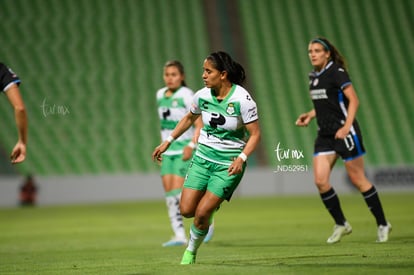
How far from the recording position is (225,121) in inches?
318

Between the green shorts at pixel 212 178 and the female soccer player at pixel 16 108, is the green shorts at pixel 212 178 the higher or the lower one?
the lower one

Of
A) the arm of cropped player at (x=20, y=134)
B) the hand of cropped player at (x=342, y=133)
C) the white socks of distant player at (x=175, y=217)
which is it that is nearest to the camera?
the arm of cropped player at (x=20, y=134)

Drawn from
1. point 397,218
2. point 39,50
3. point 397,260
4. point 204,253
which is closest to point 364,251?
point 397,260

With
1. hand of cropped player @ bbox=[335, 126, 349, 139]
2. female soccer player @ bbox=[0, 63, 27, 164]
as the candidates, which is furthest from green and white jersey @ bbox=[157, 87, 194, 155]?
female soccer player @ bbox=[0, 63, 27, 164]

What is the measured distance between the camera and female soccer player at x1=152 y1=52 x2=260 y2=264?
316 inches

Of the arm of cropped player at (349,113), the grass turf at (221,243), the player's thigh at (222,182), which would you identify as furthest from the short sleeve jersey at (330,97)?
the player's thigh at (222,182)

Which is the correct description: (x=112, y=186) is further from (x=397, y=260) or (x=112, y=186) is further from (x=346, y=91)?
(x=397, y=260)

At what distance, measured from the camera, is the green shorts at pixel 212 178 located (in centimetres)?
803

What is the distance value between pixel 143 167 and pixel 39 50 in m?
5.47

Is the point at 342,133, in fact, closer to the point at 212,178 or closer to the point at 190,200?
the point at 212,178

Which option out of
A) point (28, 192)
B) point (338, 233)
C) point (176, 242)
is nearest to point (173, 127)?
point (176, 242)

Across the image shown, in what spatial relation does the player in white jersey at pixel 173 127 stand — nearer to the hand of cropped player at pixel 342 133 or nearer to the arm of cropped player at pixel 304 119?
the arm of cropped player at pixel 304 119

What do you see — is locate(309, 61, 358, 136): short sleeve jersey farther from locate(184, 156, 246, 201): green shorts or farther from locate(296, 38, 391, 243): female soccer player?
locate(184, 156, 246, 201): green shorts

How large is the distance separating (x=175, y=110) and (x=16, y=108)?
4782 millimetres
